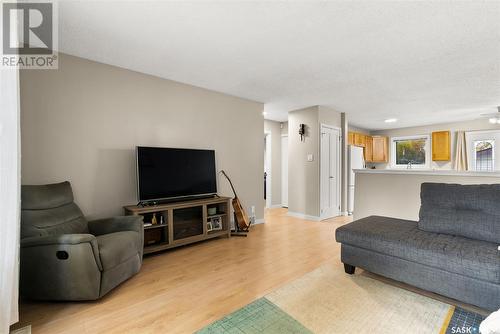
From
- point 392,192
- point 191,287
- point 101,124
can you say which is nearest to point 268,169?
point 392,192

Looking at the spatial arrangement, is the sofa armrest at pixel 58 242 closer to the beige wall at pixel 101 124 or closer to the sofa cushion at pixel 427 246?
the beige wall at pixel 101 124

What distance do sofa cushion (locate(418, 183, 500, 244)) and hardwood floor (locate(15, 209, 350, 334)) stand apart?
1138mm

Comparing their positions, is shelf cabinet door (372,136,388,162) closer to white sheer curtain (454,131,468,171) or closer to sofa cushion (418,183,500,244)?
white sheer curtain (454,131,468,171)

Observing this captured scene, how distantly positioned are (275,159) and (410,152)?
14.6ft

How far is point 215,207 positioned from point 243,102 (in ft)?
6.65

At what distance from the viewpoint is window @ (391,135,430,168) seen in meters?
7.07

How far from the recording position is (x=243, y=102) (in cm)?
444

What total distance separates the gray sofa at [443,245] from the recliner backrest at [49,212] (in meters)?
2.74

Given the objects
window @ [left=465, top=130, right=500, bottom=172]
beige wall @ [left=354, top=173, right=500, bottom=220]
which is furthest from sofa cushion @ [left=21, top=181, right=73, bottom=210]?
window @ [left=465, top=130, right=500, bottom=172]

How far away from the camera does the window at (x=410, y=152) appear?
707 cm

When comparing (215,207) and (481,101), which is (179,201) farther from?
(481,101)

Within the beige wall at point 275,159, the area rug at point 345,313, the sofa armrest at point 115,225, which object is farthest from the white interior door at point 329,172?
the sofa armrest at point 115,225

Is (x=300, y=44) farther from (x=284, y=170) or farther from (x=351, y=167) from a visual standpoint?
(x=284, y=170)

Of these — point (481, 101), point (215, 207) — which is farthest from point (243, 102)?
point (481, 101)
